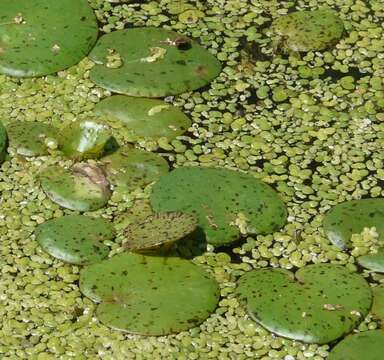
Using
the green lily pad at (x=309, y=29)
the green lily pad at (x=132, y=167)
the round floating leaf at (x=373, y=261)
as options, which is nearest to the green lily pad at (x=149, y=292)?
the green lily pad at (x=132, y=167)

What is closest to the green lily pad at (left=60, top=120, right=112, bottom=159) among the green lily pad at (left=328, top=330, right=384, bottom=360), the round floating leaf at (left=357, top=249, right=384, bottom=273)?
the round floating leaf at (left=357, top=249, right=384, bottom=273)

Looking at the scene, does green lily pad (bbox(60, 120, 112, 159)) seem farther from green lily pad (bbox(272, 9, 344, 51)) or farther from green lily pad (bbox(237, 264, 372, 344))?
green lily pad (bbox(272, 9, 344, 51))

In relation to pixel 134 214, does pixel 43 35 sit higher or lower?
higher

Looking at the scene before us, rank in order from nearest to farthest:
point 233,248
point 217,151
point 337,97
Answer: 1. point 233,248
2. point 217,151
3. point 337,97

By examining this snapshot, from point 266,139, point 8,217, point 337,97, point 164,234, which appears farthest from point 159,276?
point 337,97

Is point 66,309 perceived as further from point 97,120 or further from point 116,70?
point 116,70

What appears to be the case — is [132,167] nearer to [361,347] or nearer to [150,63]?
[150,63]

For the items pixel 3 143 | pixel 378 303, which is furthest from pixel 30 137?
pixel 378 303
